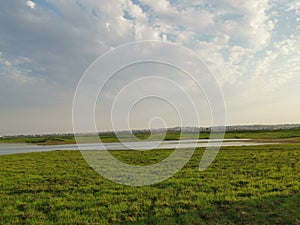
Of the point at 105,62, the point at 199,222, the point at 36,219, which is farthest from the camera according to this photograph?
the point at 105,62

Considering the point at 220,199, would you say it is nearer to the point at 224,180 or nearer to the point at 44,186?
the point at 224,180

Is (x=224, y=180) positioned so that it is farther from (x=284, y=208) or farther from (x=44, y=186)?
(x=44, y=186)

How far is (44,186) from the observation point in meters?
13.6

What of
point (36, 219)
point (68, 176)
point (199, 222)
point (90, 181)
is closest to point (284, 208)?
point (199, 222)

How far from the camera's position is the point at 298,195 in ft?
33.9

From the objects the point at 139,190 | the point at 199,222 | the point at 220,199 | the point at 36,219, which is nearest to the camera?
the point at 199,222

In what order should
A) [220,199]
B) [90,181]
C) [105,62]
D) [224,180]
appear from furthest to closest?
[105,62] → [90,181] → [224,180] → [220,199]

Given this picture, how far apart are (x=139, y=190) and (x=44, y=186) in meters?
5.00

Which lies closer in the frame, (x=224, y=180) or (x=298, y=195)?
(x=298, y=195)

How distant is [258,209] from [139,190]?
5.14 metres

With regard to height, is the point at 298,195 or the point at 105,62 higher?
the point at 105,62

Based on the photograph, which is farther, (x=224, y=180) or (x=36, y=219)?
(x=224, y=180)

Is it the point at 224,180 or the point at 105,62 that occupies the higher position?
the point at 105,62

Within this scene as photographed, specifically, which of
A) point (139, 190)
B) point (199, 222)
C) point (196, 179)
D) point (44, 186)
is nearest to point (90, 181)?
point (44, 186)
